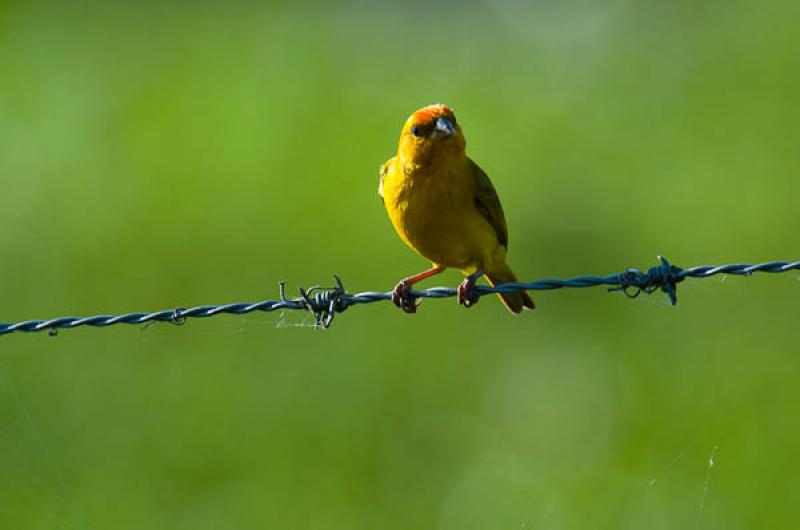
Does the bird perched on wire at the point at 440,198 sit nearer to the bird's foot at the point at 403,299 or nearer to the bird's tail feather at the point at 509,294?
the bird's foot at the point at 403,299

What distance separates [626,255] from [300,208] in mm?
2747

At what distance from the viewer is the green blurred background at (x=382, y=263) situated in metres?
8.35

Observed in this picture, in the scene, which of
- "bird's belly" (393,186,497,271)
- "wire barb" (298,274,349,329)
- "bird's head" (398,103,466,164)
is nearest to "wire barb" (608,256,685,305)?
"wire barb" (298,274,349,329)

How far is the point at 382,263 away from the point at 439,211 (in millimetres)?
4166

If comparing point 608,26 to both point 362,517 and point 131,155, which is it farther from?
point 362,517

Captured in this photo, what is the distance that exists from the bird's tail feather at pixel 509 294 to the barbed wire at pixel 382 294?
138 centimetres

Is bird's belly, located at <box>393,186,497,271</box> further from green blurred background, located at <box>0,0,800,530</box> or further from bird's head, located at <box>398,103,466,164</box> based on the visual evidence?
green blurred background, located at <box>0,0,800,530</box>

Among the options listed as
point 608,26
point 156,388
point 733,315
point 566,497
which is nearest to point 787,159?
point 733,315

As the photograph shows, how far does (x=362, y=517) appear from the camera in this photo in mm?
8211

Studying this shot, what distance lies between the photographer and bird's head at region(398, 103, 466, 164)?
21.5 feet

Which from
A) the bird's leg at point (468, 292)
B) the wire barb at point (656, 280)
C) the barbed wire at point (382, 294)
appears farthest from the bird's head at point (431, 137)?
the wire barb at point (656, 280)

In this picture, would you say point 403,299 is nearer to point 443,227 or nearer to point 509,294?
point 443,227

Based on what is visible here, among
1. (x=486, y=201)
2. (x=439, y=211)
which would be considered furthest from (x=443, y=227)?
(x=486, y=201)

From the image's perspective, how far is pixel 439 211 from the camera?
21.3ft
